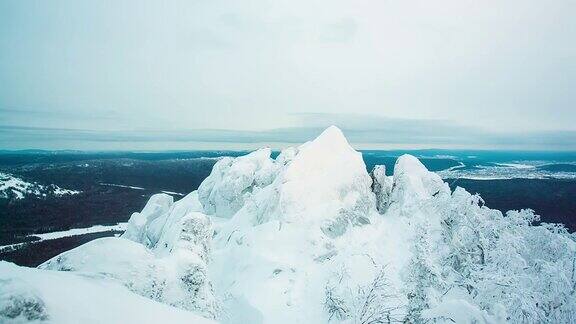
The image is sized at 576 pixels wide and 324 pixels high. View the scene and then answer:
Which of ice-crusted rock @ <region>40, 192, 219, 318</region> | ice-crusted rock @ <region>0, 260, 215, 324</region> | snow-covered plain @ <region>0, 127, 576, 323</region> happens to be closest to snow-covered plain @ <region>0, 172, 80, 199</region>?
snow-covered plain @ <region>0, 127, 576, 323</region>

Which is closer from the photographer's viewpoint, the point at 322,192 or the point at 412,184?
the point at 322,192

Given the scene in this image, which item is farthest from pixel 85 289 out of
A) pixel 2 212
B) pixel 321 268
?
pixel 2 212

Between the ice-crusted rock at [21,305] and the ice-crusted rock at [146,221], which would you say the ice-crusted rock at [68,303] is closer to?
the ice-crusted rock at [21,305]

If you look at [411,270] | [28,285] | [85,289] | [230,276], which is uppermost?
[28,285]

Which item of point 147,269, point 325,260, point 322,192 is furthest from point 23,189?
point 147,269

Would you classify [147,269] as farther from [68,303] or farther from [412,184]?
[412,184]

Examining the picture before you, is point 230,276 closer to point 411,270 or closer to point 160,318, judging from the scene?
point 411,270

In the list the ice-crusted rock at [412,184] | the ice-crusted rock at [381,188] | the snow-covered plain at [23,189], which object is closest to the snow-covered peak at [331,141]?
the ice-crusted rock at [381,188]
